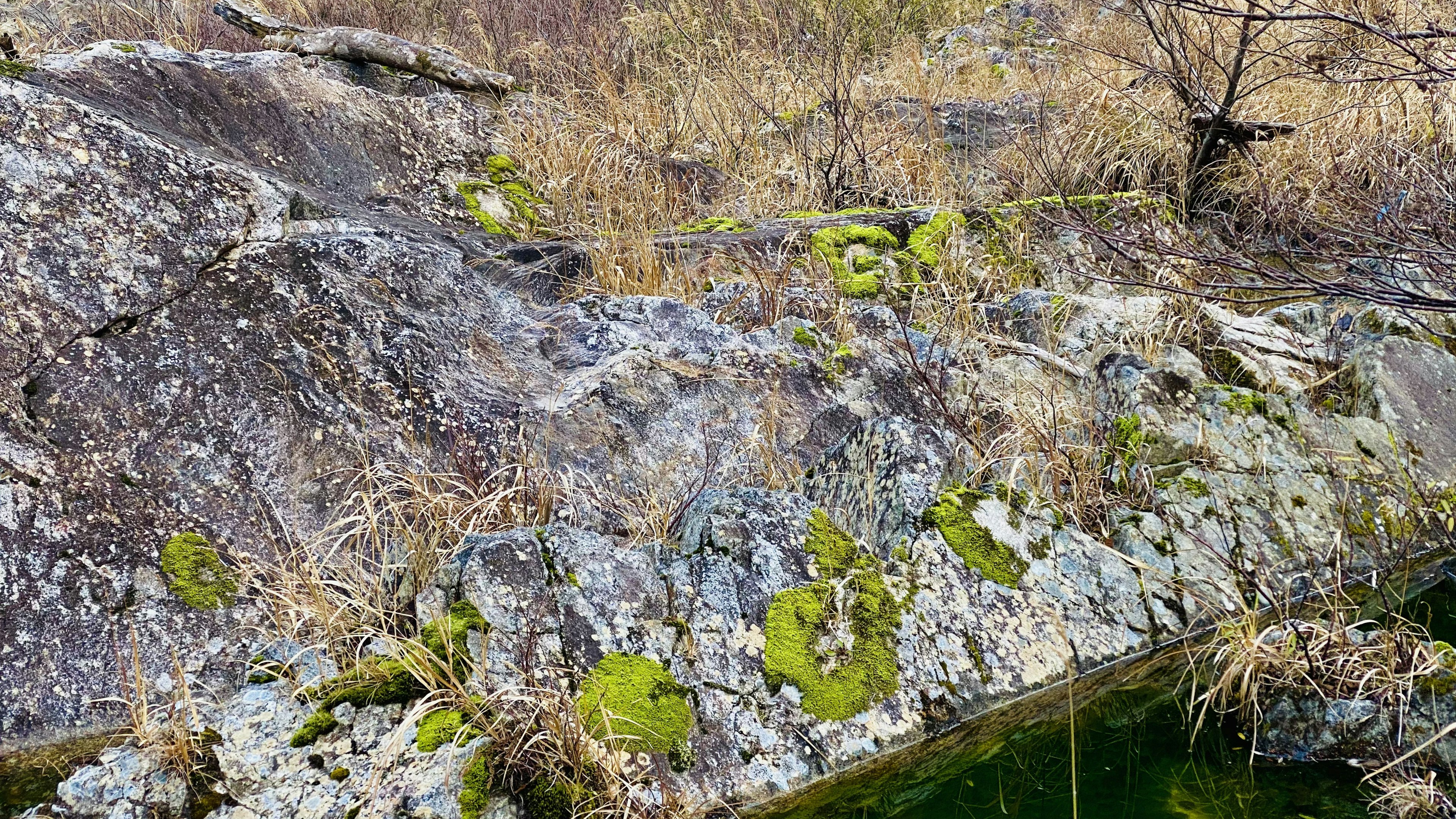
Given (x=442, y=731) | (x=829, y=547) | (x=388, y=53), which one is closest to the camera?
(x=442, y=731)

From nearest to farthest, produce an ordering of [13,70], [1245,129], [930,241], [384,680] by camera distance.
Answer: [384,680] < [13,70] < [930,241] < [1245,129]

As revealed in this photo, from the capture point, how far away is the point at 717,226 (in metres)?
5.95

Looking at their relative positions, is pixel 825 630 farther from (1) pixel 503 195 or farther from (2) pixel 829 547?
(1) pixel 503 195

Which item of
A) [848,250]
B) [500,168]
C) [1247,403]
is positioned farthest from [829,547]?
[500,168]

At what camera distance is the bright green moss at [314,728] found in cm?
250

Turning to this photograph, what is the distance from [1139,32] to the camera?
8672 millimetres

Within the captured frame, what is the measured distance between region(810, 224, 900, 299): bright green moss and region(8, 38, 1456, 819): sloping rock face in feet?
1.57

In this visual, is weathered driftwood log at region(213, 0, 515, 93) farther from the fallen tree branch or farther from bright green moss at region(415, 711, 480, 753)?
bright green moss at region(415, 711, 480, 753)

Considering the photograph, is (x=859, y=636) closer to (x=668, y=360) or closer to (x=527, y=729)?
(x=527, y=729)

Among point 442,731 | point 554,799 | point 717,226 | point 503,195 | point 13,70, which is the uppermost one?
point 13,70

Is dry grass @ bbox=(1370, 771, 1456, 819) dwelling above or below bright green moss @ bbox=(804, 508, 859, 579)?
below

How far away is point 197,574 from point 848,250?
3659 millimetres

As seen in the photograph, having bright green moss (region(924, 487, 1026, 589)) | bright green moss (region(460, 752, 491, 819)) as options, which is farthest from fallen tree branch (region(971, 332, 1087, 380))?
bright green moss (region(460, 752, 491, 819))

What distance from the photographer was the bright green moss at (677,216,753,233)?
5.78m
